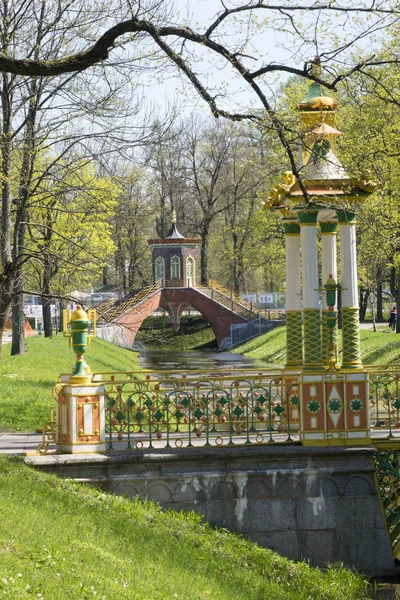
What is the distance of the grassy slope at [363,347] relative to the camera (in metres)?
31.1

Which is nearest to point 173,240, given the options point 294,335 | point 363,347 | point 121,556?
point 363,347

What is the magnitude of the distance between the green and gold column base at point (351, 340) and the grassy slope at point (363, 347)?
15.3 meters

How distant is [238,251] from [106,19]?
4167cm

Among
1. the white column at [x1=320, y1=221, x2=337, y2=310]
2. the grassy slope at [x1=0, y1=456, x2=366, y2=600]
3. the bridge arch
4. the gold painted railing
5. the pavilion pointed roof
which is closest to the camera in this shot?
the grassy slope at [x1=0, y1=456, x2=366, y2=600]

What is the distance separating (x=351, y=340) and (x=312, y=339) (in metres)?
0.50

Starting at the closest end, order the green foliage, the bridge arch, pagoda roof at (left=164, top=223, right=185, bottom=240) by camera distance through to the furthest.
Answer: the green foliage, the bridge arch, pagoda roof at (left=164, top=223, right=185, bottom=240)

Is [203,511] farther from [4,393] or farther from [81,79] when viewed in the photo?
[4,393]

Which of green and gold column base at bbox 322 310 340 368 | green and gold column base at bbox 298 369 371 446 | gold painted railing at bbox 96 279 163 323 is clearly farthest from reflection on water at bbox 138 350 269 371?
green and gold column base at bbox 298 369 371 446

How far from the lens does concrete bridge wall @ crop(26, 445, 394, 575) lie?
11.5 m

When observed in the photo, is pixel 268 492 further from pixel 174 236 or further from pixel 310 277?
pixel 174 236

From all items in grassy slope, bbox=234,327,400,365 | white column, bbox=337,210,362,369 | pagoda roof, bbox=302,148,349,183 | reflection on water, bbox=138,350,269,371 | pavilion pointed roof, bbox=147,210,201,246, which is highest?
pavilion pointed roof, bbox=147,210,201,246

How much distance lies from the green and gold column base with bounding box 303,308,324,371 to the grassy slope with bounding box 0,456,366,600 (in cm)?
249

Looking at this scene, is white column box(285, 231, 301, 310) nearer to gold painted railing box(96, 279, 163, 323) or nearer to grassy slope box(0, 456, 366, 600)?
grassy slope box(0, 456, 366, 600)

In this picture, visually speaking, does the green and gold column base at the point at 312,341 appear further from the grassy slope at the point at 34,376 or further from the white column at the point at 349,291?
the grassy slope at the point at 34,376
